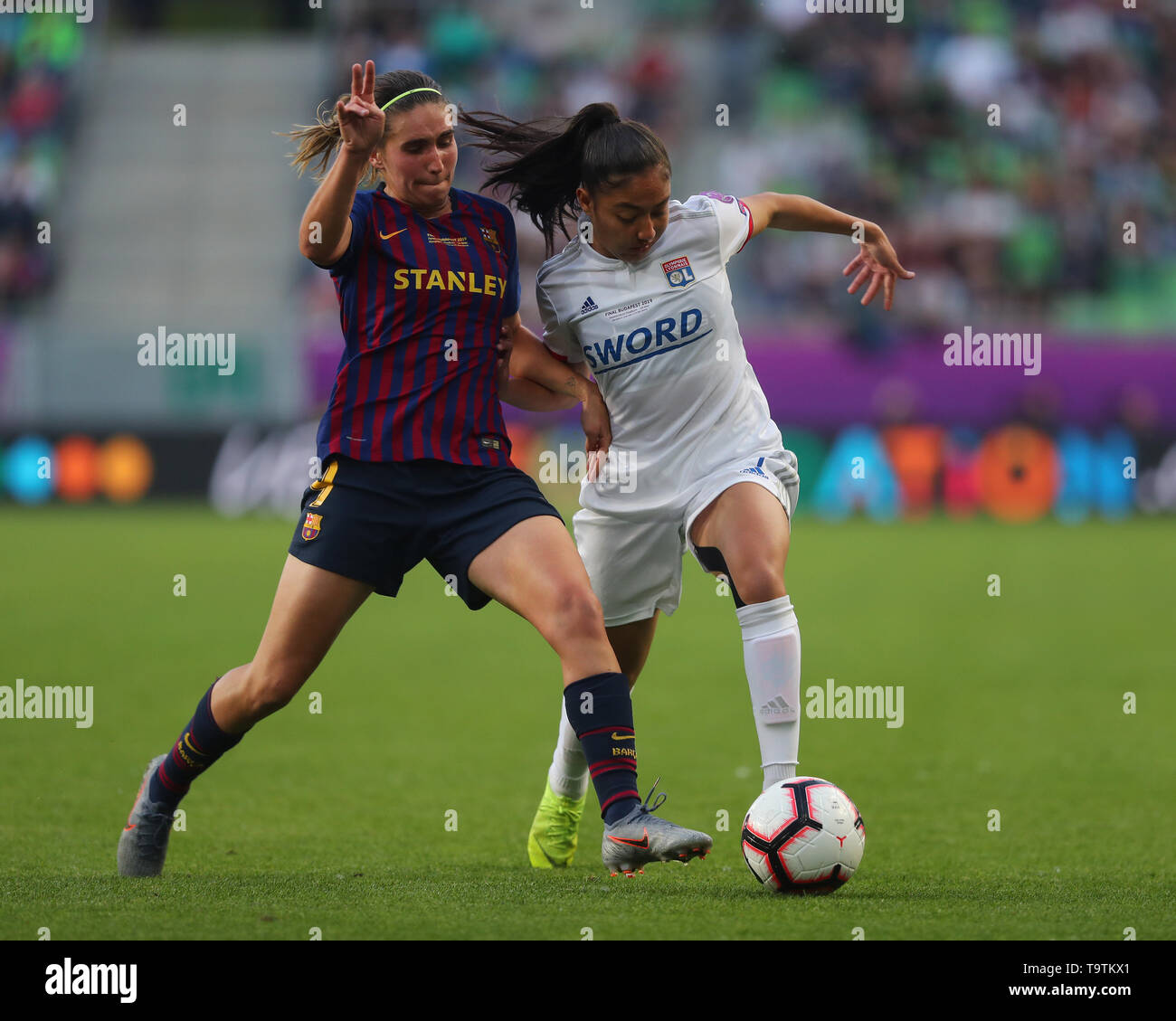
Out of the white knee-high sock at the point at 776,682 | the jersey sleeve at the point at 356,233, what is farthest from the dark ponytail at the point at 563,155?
the white knee-high sock at the point at 776,682

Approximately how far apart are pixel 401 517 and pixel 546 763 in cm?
290

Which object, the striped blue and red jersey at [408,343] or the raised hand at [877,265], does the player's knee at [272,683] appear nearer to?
the striped blue and red jersey at [408,343]

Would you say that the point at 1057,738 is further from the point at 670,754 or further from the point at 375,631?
the point at 375,631

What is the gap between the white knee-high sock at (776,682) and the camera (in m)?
4.77

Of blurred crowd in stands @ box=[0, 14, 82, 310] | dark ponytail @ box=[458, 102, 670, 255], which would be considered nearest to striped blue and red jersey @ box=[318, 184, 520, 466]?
dark ponytail @ box=[458, 102, 670, 255]

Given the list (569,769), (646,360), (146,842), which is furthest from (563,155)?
(146,842)

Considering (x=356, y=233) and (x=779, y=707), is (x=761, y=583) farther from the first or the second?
(x=356, y=233)

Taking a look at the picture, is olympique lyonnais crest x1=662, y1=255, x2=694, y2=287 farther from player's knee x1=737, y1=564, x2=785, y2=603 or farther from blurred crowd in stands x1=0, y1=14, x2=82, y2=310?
blurred crowd in stands x1=0, y1=14, x2=82, y2=310

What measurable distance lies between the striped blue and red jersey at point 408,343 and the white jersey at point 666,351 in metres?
0.51

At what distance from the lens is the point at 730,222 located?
5.20 m

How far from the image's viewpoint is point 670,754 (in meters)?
7.39

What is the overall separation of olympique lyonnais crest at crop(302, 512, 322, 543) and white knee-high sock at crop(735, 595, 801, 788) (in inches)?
50.2

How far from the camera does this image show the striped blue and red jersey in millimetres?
4645

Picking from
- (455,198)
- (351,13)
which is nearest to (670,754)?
(455,198)
